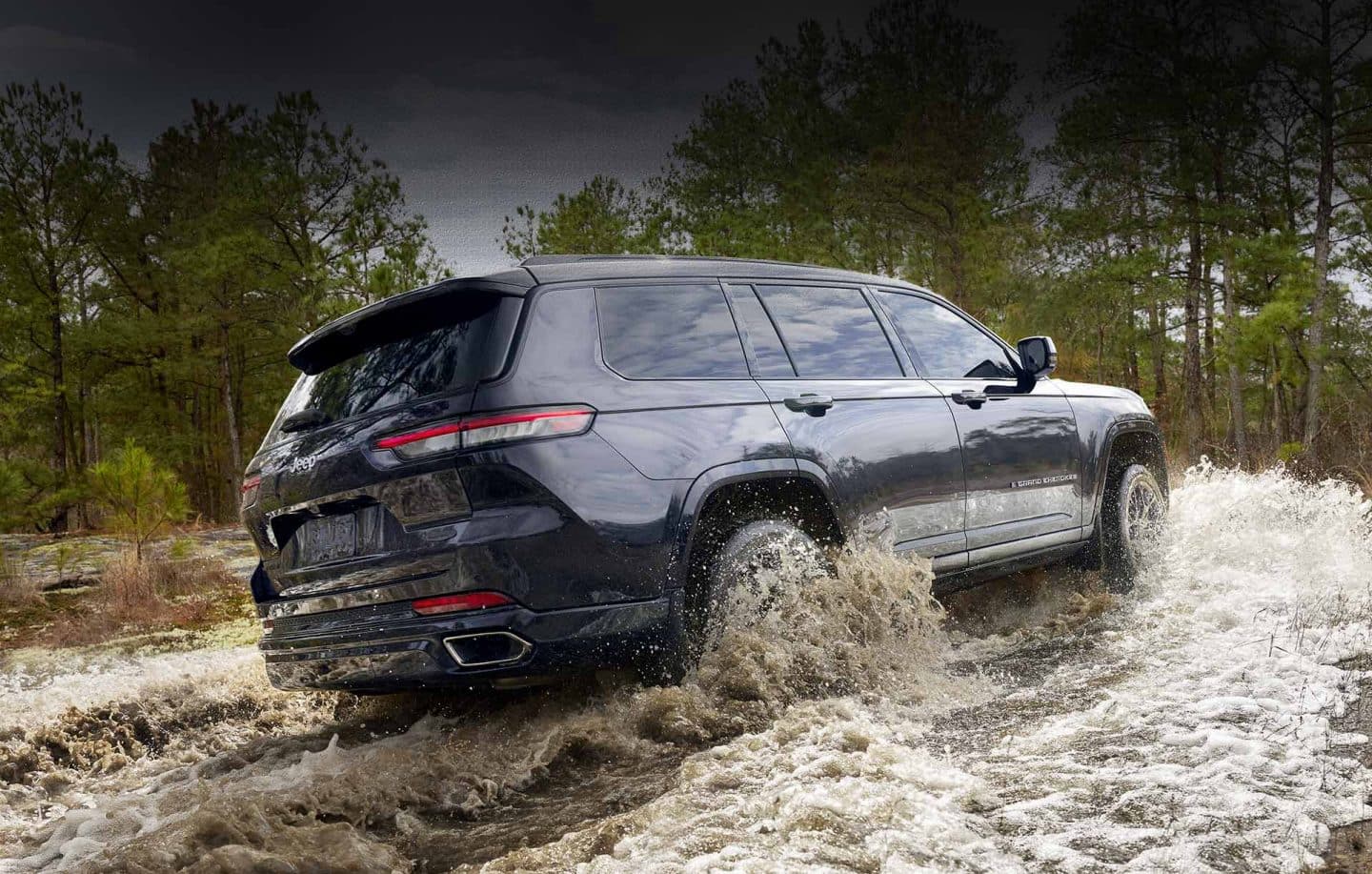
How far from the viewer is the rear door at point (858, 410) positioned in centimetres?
391

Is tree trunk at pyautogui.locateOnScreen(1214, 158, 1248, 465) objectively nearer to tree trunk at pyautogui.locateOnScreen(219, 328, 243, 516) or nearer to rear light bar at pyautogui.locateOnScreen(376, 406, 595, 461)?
rear light bar at pyautogui.locateOnScreen(376, 406, 595, 461)

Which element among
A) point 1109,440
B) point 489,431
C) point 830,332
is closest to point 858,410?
point 830,332

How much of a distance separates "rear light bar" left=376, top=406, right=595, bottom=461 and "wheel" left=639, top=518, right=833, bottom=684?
75 centimetres

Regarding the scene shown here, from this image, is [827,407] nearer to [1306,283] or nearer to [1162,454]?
[1162,454]

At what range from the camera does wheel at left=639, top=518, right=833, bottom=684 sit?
3.36 metres

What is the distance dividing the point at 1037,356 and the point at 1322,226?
625 inches

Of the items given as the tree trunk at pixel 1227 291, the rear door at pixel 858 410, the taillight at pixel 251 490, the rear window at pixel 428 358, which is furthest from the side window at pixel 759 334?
the tree trunk at pixel 1227 291

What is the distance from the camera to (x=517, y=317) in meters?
3.25

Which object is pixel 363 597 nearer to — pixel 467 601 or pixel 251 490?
pixel 467 601

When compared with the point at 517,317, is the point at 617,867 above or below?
below

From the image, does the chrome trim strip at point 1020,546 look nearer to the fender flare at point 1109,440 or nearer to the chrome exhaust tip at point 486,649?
the fender flare at point 1109,440

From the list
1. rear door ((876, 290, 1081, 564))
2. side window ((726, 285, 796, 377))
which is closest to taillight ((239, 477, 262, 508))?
side window ((726, 285, 796, 377))

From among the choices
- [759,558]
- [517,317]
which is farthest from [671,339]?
[759,558]

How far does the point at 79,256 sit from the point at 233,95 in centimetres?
549
